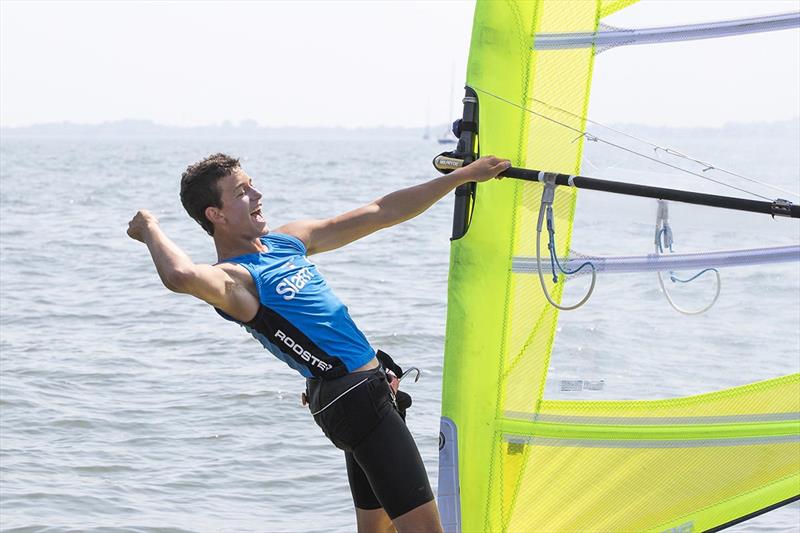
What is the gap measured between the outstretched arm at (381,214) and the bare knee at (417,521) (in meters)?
0.81

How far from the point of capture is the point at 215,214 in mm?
3246

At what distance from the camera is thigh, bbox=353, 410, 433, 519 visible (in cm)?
327

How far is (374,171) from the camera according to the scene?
43.5 metres

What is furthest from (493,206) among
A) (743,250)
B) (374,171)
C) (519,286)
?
(374,171)

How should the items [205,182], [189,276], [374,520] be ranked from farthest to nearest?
[374,520] → [205,182] → [189,276]

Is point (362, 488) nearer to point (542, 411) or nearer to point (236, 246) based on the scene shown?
point (542, 411)

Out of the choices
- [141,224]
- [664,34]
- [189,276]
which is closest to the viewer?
[189,276]

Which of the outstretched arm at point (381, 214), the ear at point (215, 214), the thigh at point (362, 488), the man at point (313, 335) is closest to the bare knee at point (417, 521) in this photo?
the man at point (313, 335)

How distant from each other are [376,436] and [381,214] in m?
0.65

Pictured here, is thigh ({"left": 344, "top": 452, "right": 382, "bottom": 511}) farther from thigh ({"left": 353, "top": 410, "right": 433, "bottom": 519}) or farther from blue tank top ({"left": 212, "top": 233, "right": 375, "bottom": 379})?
blue tank top ({"left": 212, "top": 233, "right": 375, "bottom": 379})

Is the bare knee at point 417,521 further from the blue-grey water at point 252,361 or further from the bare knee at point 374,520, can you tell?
the blue-grey water at point 252,361

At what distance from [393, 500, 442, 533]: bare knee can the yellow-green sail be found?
1.61ft

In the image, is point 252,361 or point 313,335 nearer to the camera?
point 313,335

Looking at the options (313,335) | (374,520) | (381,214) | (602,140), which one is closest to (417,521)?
(374,520)
